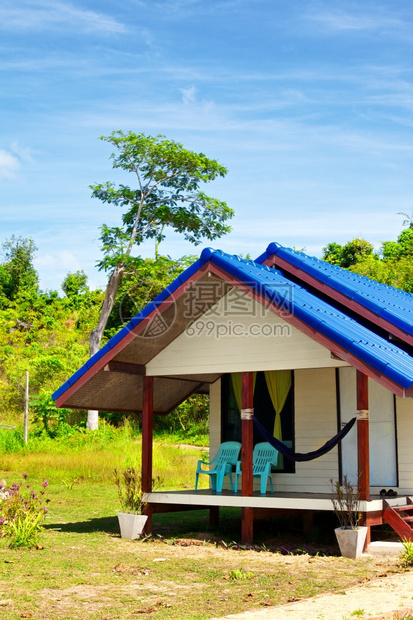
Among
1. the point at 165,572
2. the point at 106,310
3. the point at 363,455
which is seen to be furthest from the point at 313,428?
the point at 106,310

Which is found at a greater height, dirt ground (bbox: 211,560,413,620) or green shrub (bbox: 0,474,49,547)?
green shrub (bbox: 0,474,49,547)

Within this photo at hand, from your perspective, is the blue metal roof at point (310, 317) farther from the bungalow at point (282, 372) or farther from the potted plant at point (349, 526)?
the potted plant at point (349, 526)

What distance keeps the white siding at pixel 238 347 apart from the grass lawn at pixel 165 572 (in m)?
2.49

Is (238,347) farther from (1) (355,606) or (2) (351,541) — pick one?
(1) (355,606)

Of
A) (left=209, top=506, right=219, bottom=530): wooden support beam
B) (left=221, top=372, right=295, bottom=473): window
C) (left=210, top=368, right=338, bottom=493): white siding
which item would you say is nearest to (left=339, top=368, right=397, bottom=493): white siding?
(left=210, top=368, right=338, bottom=493): white siding

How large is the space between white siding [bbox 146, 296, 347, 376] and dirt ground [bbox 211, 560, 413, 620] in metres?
3.31

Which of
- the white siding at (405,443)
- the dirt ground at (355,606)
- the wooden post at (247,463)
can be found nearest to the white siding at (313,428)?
the white siding at (405,443)

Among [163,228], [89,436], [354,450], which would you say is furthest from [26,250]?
[354,450]

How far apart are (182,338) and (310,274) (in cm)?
239

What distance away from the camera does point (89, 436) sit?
993 inches

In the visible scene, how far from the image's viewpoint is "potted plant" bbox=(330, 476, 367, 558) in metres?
9.24

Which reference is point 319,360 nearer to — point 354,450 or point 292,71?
point 354,450

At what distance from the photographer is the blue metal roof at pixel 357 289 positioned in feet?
37.2

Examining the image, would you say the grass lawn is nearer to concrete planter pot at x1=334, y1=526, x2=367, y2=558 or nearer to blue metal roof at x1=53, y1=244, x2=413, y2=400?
concrete planter pot at x1=334, y1=526, x2=367, y2=558
